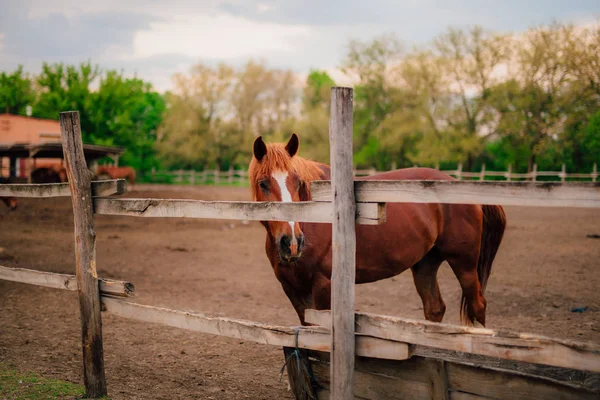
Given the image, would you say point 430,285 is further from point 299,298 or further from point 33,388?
point 33,388

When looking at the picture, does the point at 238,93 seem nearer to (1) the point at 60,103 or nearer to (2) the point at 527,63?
(1) the point at 60,103

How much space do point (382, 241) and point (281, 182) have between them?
1.28 meters

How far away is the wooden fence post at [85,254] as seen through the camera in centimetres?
382

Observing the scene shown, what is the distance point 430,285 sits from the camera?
5086 millimetres

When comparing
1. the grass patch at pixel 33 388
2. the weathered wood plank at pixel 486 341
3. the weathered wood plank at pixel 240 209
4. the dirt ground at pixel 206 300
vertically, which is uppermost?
the weathered wood plank at pixel 240 209

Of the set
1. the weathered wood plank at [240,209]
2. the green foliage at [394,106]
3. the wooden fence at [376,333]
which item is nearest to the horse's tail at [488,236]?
the wooden fence at [376,333]

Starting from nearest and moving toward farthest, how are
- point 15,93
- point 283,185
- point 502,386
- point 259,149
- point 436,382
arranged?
point 502,386 → point 436,382 → point 283,185 → point 259,149 → point 15,93

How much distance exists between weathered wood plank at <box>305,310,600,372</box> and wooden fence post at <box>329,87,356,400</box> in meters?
0.11

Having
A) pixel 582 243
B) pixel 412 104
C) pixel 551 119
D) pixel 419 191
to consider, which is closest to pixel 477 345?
pixel 419 191

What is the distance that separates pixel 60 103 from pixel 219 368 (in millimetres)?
38892

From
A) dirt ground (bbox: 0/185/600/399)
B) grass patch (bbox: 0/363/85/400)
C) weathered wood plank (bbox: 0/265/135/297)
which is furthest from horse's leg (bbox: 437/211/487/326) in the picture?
grass patch (bbox: 0/363/85/400)

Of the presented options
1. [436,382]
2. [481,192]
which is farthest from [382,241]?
[481,192]

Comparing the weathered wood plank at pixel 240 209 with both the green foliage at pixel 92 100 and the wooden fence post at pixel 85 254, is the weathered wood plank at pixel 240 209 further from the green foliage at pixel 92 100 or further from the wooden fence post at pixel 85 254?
the green foliage at pixel 92 100

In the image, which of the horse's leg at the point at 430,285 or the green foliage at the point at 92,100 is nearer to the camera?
the horse's leg at the point at 430,285
